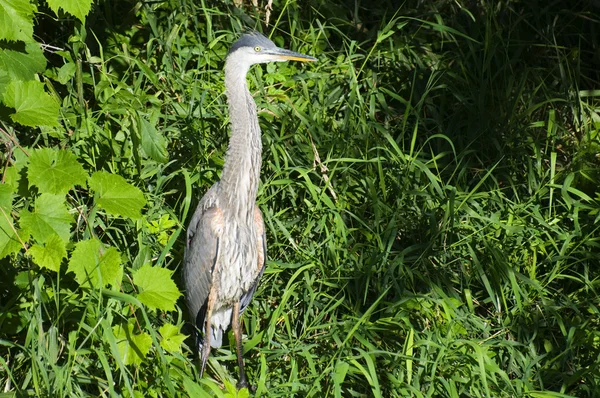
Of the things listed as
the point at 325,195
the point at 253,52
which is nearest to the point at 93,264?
the point at 253,52

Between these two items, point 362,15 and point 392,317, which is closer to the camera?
point 392,317

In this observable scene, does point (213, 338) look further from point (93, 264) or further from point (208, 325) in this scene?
point (93, 264)

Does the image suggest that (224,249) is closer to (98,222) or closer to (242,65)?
(98,222)

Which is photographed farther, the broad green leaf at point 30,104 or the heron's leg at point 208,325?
the heron's leg at point 208,325

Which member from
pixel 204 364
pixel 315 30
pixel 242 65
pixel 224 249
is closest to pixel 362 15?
pixel 315 30

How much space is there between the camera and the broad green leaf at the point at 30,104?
3229mm

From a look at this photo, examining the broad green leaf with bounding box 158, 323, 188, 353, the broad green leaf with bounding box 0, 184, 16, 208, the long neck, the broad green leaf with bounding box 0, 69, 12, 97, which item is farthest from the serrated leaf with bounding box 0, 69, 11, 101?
the broad green leaf with bounding box 158, 323, 188, 353

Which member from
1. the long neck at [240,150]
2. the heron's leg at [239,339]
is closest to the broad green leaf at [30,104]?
the long neck at [240,150]

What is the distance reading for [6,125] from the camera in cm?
381

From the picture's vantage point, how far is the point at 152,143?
3.82 m

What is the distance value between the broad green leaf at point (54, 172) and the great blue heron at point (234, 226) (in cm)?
79

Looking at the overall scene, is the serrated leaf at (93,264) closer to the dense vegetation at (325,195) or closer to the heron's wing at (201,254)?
the dense vegetation at (325,195)

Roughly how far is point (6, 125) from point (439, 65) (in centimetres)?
244

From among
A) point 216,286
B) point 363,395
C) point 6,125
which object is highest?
point 6,125
